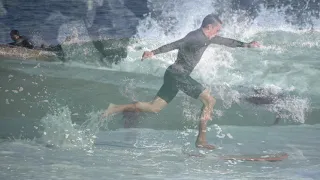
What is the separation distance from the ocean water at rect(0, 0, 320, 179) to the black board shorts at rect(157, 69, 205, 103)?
0.05 metres

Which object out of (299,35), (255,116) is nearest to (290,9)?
(299,35)

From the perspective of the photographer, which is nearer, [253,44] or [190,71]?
[253,44]

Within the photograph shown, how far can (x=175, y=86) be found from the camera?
13.6 feet

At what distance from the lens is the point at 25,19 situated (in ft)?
13.9

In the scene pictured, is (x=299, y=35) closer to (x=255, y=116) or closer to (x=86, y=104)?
(x=255, y=116)

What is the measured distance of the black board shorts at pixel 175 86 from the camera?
4.12 metres

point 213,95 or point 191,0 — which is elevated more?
point 191,0

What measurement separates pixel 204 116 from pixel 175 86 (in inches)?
15.2

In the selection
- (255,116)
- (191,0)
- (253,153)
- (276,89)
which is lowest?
(253,153)

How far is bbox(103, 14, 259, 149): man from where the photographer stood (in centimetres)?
410

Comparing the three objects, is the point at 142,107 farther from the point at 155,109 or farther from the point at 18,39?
the point at 18,39

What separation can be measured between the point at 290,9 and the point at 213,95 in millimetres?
1032

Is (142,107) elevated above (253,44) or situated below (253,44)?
below

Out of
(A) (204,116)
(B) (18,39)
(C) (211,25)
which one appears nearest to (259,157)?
(A) (204,116)
